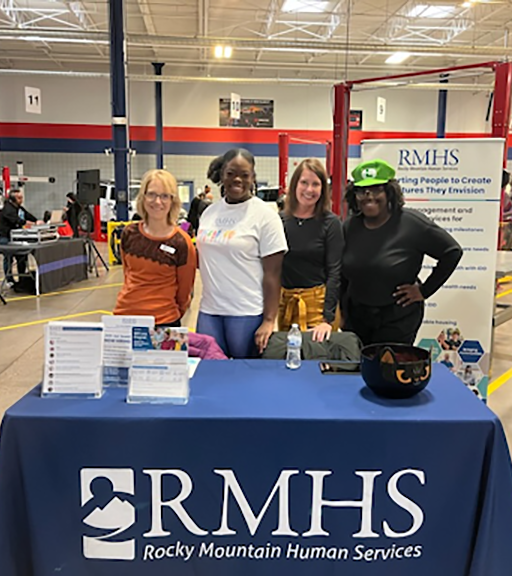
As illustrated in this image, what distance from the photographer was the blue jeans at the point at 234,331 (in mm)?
2252

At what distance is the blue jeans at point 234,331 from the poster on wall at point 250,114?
13.6 m

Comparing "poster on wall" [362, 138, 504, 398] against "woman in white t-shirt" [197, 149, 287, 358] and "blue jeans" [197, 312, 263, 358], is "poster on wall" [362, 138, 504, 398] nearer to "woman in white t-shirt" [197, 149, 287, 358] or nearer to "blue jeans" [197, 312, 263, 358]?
"woman in white t-shirt" [197, 149, 287, 358]

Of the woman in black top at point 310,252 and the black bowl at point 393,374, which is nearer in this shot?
the black bowl at point 393,374

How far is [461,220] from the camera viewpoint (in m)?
3.30

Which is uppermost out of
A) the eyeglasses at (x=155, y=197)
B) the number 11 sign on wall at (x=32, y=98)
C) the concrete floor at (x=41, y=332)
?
the number 11 sign on wall at (x=32, y=98)

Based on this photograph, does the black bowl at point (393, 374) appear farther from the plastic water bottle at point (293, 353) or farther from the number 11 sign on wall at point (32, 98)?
the number 11 sign on wall at point (32, 98)

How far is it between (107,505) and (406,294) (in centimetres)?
155

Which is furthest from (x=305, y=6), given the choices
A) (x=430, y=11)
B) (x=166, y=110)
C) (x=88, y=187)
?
(x=166, y=110)

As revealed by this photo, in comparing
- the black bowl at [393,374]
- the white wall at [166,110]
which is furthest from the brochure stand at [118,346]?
the white wall at [166,110]

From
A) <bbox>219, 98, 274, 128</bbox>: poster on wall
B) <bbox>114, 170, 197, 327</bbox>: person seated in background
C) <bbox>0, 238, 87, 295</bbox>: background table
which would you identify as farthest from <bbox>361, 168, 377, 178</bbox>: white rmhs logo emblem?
<bbox>219, 98, 274, 128</bbox>: poster on wall

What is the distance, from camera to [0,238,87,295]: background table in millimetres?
6883

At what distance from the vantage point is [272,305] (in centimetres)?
229

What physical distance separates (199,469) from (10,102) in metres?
15.8

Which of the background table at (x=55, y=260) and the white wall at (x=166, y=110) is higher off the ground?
the white wall at (x=166, y=110)
